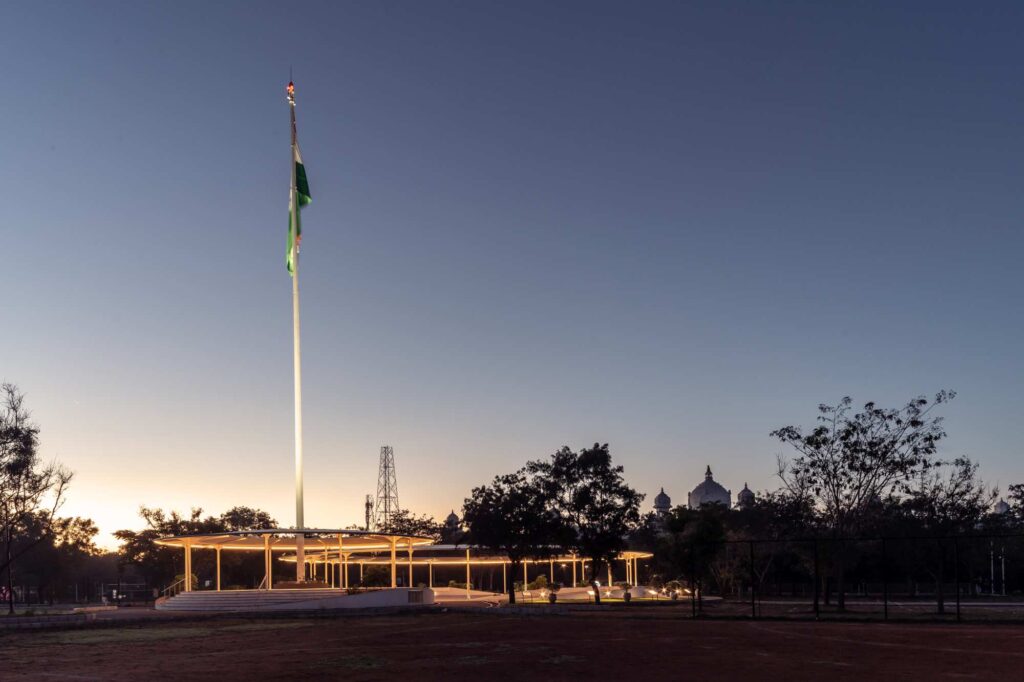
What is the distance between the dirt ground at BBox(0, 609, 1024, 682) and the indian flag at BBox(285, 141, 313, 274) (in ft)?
74.4

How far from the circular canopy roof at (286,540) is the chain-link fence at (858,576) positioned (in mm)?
18599

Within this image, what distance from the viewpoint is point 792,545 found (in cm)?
4984

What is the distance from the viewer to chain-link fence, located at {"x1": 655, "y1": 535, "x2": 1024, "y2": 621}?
139 feet

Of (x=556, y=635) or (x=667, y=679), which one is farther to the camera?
(x=556, y=635)

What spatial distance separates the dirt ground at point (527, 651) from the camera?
66.0 feet

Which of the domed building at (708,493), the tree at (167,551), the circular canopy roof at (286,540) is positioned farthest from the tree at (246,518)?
the domed building at (708,493)

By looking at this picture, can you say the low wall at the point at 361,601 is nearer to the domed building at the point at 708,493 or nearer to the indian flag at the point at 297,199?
the indian flag at the point at 297,199

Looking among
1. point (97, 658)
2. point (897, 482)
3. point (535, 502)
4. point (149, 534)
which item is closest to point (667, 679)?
point (97, 658)

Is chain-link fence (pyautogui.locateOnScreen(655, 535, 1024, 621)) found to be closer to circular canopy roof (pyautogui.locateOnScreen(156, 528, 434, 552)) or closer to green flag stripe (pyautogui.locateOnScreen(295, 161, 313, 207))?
circular canopy roof (pyautogui.locateOnScreen(156, 528, 434, 552))

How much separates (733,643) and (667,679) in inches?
355

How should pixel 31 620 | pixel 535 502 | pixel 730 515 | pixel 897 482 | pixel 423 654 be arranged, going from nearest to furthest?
1. pixel 423 654
2. pixel 31 620
3. pixel 897 482
4. pixel 535 502
5. pixel 730 515

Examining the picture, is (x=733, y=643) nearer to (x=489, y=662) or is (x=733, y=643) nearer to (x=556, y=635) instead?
(x=556, y=635)

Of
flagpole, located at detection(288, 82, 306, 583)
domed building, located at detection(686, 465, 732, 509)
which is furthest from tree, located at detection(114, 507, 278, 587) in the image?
domed building, located at detection(686, 465, 732, 509)

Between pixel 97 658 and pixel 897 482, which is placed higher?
pixel 897 482
